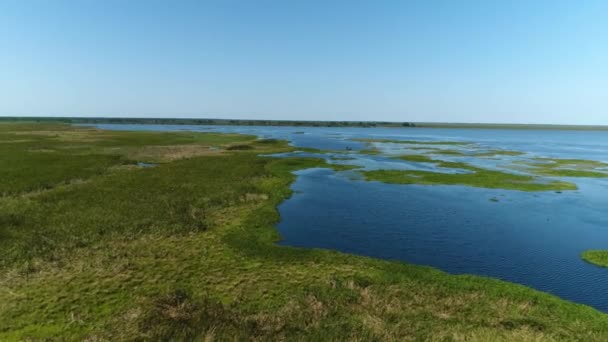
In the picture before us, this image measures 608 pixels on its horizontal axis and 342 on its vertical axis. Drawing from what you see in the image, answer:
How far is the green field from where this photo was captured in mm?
13641

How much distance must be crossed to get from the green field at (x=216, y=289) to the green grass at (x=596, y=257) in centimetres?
879

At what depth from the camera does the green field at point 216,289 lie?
13641 millimetres

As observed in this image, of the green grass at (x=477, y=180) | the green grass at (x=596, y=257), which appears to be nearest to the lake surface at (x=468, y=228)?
the green grass at (x=596, y=257)

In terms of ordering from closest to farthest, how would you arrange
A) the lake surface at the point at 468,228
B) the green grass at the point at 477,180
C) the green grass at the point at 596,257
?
the lake surface at the point at 468,228 → the green grass at the point at 596,257 → the green grass at the point at 477,180

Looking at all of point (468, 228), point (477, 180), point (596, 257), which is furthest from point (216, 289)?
point (477, 180)

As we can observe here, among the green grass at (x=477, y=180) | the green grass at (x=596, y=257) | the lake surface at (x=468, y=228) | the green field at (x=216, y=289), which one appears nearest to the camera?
the green field at (x=216, y=289)

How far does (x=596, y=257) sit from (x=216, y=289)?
27728mm

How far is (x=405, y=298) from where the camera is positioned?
16578 mm

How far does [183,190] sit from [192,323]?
2621 centimetres

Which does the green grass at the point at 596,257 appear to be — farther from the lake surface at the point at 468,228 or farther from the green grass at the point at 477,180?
the green grass at the point at 477,180

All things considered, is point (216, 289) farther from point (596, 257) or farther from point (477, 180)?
point (477, 180)

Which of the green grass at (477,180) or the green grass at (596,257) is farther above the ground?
the green grass at (477,180)

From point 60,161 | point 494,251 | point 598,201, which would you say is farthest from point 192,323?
point 60,161

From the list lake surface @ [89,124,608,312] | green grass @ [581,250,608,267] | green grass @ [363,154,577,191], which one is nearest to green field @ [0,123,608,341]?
lake surface @ [89,124,608,312]
